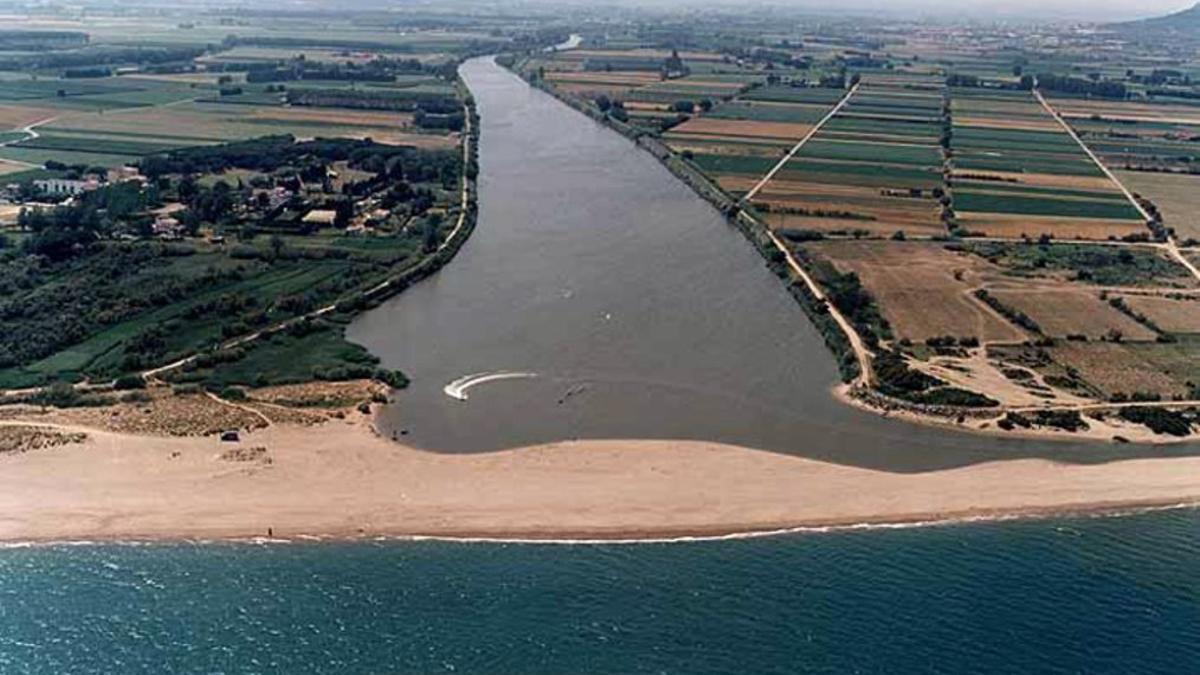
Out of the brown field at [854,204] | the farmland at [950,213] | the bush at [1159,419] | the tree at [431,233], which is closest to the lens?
the bush at [1159,419]

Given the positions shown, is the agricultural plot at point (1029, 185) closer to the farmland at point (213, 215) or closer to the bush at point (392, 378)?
the farmland at point (213, 215)

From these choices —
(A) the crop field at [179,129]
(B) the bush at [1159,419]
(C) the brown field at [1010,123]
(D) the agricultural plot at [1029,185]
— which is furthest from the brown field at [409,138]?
(B) the bush at [1159,419]

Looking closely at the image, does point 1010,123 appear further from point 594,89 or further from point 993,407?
point 993,407

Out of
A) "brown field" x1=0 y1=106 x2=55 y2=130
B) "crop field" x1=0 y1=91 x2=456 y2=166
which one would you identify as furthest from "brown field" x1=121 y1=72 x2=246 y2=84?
"brown field" x1=0 y1=106 x2=55 y2=130

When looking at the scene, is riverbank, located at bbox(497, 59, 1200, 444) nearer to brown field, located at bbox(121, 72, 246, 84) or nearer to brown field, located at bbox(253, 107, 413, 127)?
brown field, located at bbox(253, 107, 413, 127)

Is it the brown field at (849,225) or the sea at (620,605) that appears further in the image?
the brown field at (849,225)

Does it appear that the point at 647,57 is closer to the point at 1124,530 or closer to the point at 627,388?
the point at 627,388
